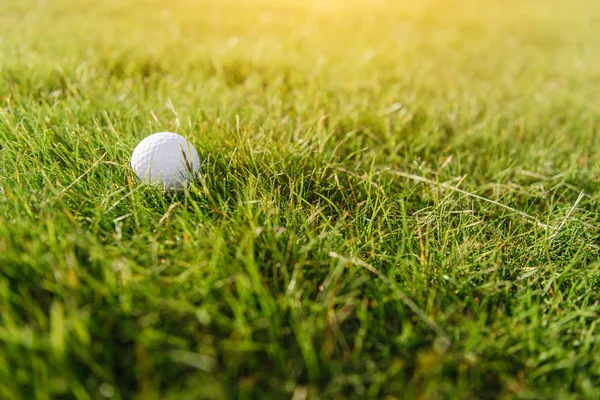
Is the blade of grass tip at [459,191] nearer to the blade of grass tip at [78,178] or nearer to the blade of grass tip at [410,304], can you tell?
the blade of grass tip at [410,304]

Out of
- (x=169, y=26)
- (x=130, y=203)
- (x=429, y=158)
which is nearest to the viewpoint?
(x=130, y=203)

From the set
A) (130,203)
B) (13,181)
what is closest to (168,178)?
(130,203)

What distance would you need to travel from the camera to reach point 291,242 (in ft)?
4.75

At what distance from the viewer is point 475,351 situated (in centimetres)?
125

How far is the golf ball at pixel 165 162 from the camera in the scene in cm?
170

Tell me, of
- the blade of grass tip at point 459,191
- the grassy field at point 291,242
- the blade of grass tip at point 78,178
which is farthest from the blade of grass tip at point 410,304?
the blade of grass tip at point 78,178

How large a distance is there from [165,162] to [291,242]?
622mm

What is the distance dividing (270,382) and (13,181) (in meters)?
1.25

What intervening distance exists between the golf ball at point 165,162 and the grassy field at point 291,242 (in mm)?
59

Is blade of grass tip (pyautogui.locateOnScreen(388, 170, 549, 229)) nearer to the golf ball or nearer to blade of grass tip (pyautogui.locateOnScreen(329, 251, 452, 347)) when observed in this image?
blade of grass tip (pyautogui.locateOnScreen(329, 251, 452, 347))

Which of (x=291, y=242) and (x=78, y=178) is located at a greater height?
(x=78, y=178)

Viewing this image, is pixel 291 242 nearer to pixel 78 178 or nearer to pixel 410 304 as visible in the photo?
pixel 410 304

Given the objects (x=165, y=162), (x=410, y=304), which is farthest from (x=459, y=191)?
(x=165, y=162)

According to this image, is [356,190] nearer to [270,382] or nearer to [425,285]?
[425,285]
